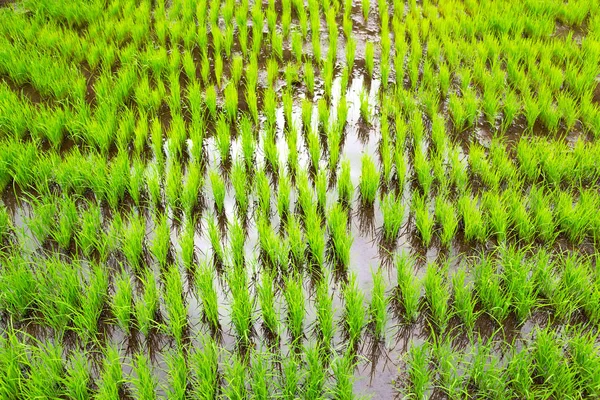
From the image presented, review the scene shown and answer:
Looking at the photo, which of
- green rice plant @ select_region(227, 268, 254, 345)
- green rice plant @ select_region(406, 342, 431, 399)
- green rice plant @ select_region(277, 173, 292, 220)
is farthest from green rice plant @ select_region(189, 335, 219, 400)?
green rice plant @ select_region(277, 173, 292, 220)

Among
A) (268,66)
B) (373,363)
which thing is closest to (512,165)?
(373,363)

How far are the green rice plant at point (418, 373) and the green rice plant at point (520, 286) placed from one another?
48 centimetres

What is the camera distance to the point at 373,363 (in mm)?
1862

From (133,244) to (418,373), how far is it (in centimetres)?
135

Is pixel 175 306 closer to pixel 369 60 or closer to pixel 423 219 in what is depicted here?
pixel 423 219

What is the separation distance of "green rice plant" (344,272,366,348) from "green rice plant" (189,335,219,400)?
53 cm

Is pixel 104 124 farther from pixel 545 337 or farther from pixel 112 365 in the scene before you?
pixel 545 337

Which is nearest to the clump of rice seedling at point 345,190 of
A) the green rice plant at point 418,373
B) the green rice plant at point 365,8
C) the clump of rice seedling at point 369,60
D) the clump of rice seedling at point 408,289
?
the clump of rice seedling at point 408,289

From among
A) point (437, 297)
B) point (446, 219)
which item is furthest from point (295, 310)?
point (446, 219)

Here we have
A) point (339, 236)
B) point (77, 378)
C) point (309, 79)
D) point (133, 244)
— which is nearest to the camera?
point (77, 378)

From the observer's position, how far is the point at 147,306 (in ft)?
6.43

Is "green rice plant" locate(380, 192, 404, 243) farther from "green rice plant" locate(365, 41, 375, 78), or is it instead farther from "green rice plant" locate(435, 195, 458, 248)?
"green rice plant" locate(365, 41, 375, 78)

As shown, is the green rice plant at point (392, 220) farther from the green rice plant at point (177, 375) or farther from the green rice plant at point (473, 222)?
the green rice plant at point (177, 375)

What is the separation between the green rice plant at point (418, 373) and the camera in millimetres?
1725
